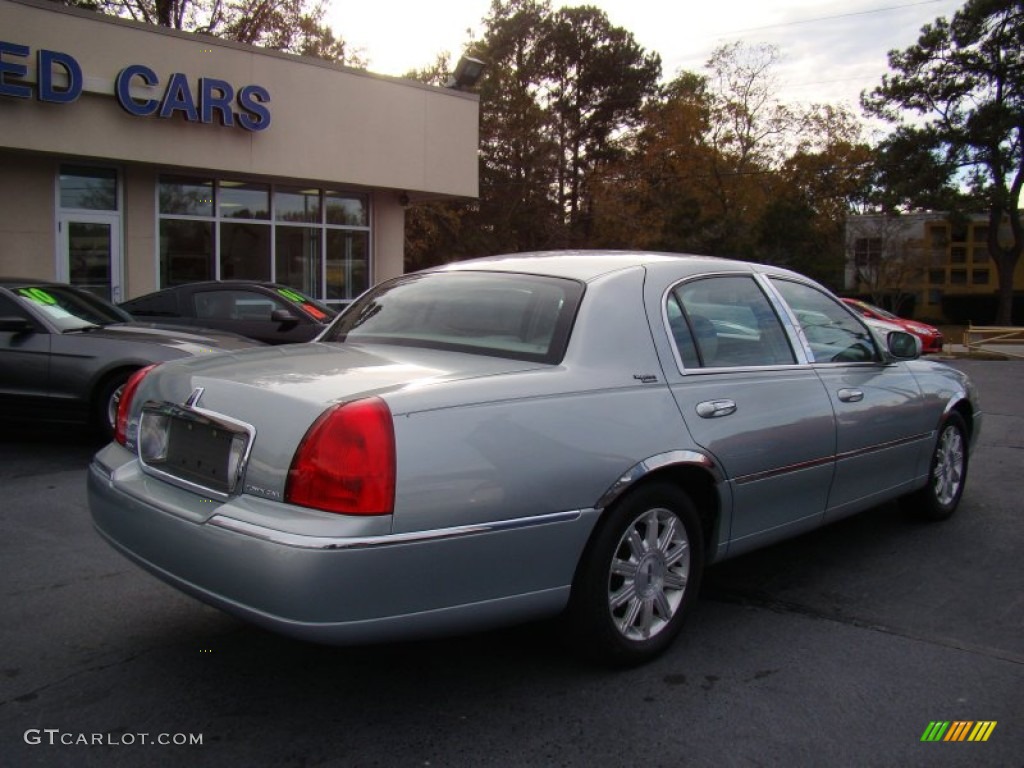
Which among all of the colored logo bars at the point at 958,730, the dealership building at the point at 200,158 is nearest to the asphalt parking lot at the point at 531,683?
the colored logo bars at the point at 958,730

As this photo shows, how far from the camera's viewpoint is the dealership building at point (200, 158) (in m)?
13.6

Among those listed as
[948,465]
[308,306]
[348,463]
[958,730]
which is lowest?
[958,730]

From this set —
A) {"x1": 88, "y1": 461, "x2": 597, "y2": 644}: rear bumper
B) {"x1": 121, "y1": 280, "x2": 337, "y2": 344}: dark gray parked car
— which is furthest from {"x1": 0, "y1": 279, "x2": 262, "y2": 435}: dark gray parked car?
{"x1": 88, "y1": 461, "x2": 597, "y2": 644}: rear bumper

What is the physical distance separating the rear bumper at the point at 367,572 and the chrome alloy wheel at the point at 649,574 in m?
0.29

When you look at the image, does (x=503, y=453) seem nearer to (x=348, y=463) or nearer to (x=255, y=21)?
(x=348, y=463)

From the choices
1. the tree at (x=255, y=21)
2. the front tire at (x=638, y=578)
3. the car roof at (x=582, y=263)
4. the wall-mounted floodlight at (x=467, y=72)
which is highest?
the tree at (x=255, y=21)

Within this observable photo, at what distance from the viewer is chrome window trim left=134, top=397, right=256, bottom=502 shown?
3002 millimetres

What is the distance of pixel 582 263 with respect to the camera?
13.3 feet

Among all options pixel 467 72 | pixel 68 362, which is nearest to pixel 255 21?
pixel 467 72

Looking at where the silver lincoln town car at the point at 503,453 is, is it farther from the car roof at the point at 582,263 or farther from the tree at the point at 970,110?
the tree at the point at 970,110

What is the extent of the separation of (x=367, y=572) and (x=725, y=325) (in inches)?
85.3

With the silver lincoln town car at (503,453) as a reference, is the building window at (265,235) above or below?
above

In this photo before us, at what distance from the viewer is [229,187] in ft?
53.9

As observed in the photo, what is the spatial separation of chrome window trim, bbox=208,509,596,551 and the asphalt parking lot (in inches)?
26.5
